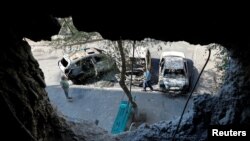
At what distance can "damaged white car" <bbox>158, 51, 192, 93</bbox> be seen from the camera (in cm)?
1038

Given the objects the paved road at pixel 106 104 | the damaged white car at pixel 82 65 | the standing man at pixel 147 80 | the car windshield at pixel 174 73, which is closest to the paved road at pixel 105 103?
the paved road at pixel 106 104

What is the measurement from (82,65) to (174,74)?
3023mm

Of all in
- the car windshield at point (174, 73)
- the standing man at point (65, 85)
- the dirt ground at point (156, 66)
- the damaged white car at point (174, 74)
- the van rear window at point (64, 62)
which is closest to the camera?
the standing man at point (65, 85)

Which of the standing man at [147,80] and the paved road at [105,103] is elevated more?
the standing man at [147,80]

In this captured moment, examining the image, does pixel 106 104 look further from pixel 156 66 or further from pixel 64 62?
pixel 156 66

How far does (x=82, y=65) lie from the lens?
10.7 meters

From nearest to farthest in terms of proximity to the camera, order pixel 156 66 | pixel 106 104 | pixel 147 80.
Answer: pixel 106 104 → pixel 147 80 → pixel 156 66

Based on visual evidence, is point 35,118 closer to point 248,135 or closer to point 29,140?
point 29,140

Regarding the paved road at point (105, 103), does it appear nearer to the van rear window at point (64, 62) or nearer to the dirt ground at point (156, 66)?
the dirt ground at point (156, 66)

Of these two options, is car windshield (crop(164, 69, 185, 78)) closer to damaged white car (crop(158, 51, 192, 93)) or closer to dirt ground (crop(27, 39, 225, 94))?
damaged white car (crop(158, 51, 192, 93))

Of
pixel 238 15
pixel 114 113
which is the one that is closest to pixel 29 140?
pixel 238 15

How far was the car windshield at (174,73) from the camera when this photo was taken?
1061cm

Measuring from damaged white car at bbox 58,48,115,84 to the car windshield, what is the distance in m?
2.16

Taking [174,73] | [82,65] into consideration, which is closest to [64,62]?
[82,65]
